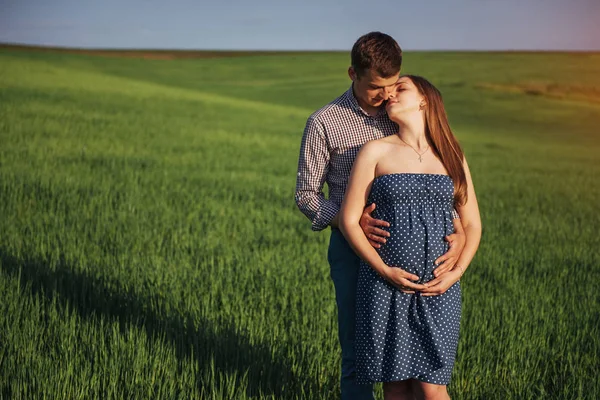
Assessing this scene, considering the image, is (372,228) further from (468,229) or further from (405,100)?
(405,100)

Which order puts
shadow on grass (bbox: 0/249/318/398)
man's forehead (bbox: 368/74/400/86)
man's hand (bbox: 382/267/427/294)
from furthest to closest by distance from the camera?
shadow on grass (bbox: 0/249/318/398)
man's forehead (bbox: 368/74/400/86)
man's hand (bbox: 382/267/427/294)

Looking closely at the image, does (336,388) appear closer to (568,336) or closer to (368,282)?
(368,282)

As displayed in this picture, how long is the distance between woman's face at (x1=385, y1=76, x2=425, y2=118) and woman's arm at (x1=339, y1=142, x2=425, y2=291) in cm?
A: 16

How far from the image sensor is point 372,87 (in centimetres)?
320

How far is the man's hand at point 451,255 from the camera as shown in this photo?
304 cm

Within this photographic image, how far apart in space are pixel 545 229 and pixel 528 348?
548 centimetres

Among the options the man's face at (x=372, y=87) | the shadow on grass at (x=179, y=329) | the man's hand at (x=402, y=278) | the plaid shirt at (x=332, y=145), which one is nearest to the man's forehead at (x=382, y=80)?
the man's face at (x=372, y=87)

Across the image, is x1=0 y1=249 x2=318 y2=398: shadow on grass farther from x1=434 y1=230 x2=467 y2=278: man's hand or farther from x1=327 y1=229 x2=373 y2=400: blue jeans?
x1=434 y1=230 x2=467 y2=278: man's hand

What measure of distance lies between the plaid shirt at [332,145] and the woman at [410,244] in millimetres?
263

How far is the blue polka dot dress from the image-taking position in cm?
304

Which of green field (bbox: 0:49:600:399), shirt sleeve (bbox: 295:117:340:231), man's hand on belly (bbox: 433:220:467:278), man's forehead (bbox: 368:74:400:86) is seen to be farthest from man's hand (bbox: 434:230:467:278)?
green field (bbox: 0:49:600:399)

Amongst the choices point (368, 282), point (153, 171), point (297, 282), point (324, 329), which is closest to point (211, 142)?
point (153, 171)

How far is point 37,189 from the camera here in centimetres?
1012

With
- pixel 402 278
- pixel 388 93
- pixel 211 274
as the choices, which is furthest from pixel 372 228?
pixel 211 274
